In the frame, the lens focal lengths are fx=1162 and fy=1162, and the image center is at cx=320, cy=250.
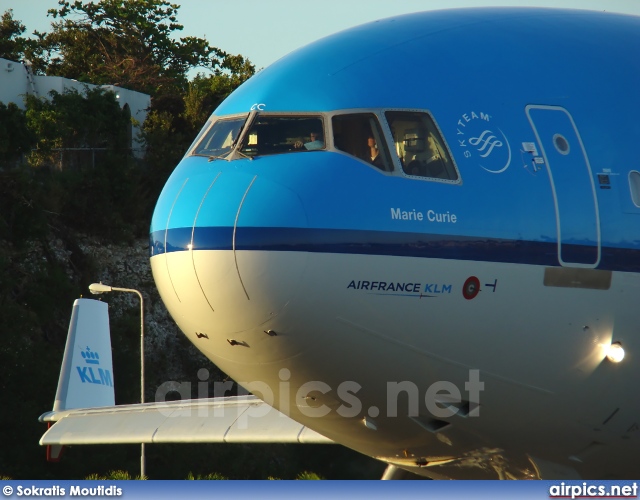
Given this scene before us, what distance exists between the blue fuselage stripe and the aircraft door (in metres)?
0.11

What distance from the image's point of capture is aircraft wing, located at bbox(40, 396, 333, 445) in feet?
52.9

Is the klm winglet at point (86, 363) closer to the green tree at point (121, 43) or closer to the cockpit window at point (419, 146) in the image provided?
the cockpit window at point (419, 146)

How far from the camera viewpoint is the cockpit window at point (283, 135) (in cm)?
1135

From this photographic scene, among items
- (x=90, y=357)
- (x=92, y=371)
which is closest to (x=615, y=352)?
(x=92, y=371)

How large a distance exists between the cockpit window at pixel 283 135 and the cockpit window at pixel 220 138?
0.83 ft

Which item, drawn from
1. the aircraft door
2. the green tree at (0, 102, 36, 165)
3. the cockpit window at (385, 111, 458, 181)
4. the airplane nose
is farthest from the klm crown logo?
the green tree at (0, 102, 36, 165)

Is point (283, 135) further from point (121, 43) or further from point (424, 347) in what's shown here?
point (121, 43)

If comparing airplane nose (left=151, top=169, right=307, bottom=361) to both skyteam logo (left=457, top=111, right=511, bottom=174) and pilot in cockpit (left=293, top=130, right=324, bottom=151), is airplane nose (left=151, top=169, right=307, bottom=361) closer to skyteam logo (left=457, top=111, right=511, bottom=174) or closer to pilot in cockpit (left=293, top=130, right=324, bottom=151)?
pilot in cockpit (left=293, top=130, right=324, bottom=151)

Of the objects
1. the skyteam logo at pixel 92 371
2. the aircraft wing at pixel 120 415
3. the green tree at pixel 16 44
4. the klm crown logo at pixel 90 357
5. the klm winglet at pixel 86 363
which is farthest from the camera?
the green tree at pixel 16 44

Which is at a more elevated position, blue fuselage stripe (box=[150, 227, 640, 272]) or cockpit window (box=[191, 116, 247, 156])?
cockpit window (box=[191, 116, 247, 156])

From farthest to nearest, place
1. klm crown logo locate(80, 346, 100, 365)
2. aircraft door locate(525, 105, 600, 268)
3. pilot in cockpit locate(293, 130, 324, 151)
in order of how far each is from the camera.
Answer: klm crown logo locate(80, 346, 100, 365)
aircraft door locate(525, 105, 600, 268)
pilot in cockpit locate(293, 130, 324, 151)

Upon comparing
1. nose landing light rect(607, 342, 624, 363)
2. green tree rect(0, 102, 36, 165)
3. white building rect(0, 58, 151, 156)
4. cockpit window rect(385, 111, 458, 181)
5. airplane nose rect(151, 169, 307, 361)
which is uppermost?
white building rect(0, 58, 151, 156)

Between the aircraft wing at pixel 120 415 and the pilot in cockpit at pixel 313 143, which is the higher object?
the pilot in cockpit at pixel 313 143

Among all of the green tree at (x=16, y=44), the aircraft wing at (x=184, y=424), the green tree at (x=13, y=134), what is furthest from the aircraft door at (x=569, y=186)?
the green tree at (x=16, y=44)
